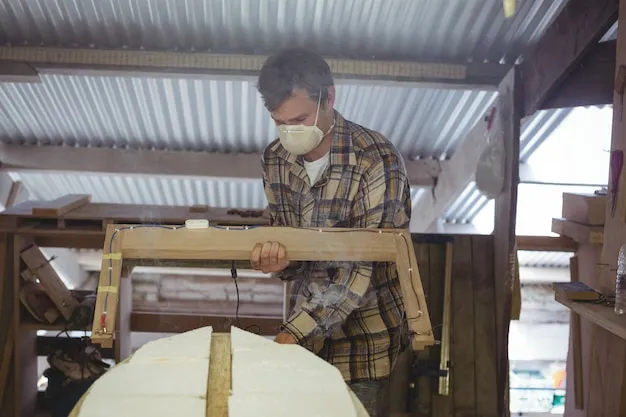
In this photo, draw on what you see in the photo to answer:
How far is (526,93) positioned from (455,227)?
102 cm

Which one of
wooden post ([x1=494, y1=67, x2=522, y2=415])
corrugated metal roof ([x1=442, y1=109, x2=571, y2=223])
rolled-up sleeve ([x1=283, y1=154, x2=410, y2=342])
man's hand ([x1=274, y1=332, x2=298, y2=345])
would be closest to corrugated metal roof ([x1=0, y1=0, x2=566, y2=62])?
wooden post ([x1=494, y1=67, x2=522, y2=415])

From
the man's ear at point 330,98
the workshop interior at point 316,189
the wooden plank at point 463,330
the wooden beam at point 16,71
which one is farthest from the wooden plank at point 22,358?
the wooden plank at point 463,330

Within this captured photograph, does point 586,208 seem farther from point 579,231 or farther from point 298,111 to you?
point 298,111

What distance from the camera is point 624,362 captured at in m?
2.16

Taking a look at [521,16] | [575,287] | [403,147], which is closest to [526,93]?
[521,16]

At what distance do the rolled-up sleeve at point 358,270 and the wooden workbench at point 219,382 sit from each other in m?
0.20

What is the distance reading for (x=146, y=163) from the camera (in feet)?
11.3

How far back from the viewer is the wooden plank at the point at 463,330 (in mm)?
3203

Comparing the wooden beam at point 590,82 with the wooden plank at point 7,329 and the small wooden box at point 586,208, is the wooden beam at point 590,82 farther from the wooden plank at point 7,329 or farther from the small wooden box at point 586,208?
the wooden plank at point 7,329

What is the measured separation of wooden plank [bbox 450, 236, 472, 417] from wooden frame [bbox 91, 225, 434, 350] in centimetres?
159

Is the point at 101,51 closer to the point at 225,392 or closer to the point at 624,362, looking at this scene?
the point at 225,392

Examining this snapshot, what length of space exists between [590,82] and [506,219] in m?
0.66

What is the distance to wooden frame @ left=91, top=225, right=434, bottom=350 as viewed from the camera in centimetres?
164

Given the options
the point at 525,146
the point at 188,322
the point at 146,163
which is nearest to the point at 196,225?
the point at 188,322
